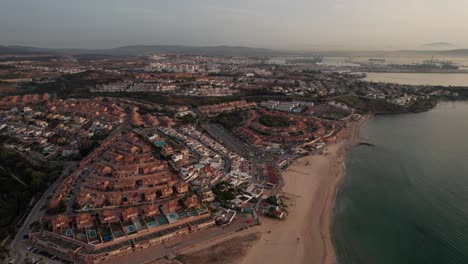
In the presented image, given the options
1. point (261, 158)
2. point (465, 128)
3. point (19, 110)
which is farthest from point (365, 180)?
point (19, 110)

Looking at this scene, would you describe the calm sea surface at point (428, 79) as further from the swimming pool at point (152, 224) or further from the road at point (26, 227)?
the road at point (26, 227)

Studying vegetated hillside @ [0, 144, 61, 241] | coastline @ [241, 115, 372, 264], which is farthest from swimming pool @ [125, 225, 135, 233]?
coastline @ [241, 115, 372, 264]

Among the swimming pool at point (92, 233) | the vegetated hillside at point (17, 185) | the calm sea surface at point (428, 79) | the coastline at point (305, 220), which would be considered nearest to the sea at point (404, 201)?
the coastline at point (305, 220)

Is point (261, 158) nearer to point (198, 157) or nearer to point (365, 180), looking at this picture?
point (198, 157)

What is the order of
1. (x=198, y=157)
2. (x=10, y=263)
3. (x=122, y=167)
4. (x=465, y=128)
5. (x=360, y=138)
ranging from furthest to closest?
(x=465, y=128)
(x=360, y=138)
(x=198, y=157)
(x=122, y=167)
(x=10, y=263)

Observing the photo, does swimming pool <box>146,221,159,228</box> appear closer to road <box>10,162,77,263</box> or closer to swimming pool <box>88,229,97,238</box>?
swimming pool <box>88,229,97,238</box>
